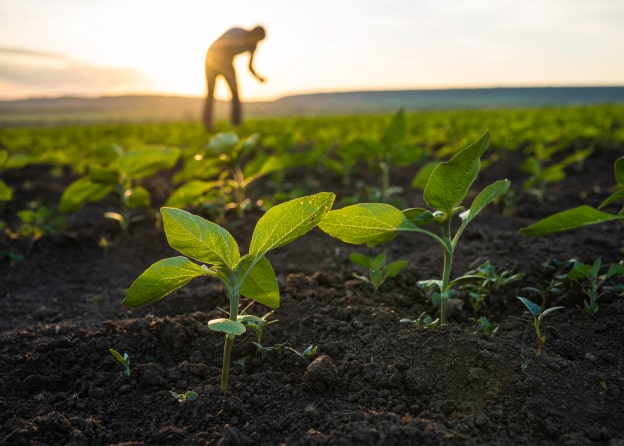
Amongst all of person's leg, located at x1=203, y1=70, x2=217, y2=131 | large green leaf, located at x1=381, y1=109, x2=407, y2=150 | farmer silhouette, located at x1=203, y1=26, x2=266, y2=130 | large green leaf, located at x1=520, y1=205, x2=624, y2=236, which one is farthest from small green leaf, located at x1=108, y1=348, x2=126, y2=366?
person's leg, located at x1=203, y1=70, x2=217, y2=131

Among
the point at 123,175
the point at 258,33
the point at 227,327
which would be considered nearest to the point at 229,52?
the point at 258,33

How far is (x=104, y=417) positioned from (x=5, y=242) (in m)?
2.91

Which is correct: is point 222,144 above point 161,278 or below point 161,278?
above

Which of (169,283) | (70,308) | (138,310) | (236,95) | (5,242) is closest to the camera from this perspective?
(169,283)

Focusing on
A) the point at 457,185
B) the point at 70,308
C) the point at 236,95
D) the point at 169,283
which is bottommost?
the point at 70,308

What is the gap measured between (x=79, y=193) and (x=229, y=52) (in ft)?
6.46

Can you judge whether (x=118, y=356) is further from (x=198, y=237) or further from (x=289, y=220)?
(x=289, y=220)

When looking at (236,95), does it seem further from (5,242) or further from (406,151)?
(5,242)

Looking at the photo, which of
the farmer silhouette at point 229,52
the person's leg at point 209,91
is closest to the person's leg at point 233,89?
the farmer silhouette at point 229,52

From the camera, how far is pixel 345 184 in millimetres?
5949

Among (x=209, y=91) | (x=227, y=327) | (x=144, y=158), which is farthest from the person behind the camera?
(x=209, y=91)

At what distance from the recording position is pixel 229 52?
479cm

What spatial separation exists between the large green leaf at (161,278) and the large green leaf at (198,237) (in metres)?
0.04

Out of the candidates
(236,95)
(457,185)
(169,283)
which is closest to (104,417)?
(169,283)
